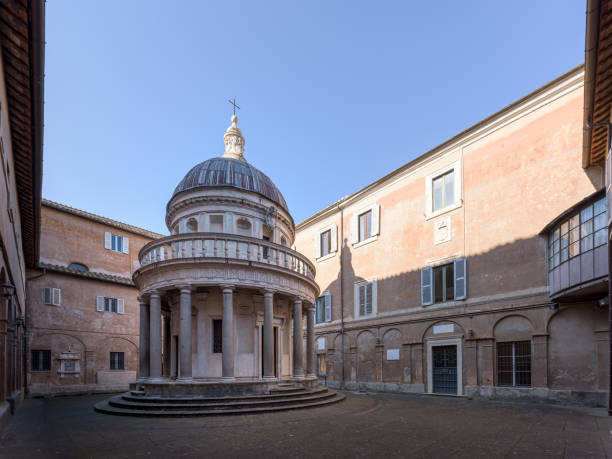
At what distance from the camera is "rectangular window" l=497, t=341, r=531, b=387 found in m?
16.7

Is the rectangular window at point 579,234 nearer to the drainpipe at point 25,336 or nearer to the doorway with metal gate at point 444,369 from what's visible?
the doorway with metal gate at point 444,369

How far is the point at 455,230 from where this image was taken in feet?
66.3

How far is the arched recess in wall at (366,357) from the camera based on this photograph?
2361cm

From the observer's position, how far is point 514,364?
17.1 m

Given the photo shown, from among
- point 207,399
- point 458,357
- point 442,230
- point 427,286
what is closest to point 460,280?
point 427,286

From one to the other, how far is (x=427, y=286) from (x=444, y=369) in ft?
13.1

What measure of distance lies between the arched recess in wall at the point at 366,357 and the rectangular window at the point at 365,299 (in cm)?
116

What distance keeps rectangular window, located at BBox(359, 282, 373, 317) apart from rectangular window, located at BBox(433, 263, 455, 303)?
478cm

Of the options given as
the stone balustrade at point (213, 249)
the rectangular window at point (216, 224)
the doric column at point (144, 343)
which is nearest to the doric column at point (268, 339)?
the stone balustrade at point (213, 249)

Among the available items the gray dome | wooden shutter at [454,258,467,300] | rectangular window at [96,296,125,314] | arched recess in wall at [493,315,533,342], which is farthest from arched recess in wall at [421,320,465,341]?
rectangular window at [96,296,125,314]

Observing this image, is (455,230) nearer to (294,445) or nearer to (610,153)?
(610,153)

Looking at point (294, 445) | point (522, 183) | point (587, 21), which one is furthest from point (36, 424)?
point (522, 183)

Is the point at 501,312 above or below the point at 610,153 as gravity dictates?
below

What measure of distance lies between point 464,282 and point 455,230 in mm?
2596
